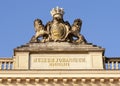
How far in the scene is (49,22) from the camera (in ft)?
114

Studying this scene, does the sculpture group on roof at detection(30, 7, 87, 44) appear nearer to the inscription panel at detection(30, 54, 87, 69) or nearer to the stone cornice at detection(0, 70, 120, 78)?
the inscription panel at detection(30, 54, 87, 69)

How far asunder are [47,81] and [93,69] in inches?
103

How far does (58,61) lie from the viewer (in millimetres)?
32656

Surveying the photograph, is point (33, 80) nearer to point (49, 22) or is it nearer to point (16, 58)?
point (16, 58)

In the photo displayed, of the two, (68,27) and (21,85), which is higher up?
(68,27)

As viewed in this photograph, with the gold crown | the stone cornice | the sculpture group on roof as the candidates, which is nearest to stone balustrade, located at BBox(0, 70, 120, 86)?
the stone cornice

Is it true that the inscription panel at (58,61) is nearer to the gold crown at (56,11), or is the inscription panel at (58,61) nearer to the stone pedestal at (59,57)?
the stone pedestal at (59,57)

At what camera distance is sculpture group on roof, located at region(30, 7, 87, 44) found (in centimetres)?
3400

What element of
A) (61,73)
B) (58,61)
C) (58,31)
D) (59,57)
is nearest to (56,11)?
(58,31)

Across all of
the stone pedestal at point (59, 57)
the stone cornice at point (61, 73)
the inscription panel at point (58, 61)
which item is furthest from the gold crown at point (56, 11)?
the stone cornice at point (61, 73)

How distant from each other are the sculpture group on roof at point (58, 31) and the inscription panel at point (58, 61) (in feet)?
4.46

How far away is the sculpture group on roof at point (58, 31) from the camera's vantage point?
34000 mm

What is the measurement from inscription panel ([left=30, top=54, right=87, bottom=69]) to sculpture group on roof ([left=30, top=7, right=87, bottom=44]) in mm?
1360

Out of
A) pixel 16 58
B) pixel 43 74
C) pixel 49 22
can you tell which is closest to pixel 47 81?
pixel 43 74
